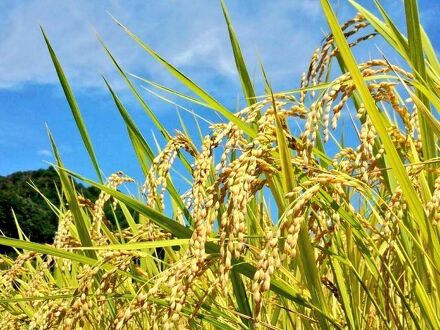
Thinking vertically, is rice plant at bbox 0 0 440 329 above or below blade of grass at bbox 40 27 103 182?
below

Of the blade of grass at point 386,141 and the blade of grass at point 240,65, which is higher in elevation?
the blade of grass at point 240,65

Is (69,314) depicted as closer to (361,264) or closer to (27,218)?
(361,264)

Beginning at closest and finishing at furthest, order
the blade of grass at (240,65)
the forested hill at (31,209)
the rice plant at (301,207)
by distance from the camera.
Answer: the rice plant at (301,207) < the blade of grass at (240,65) < the forested hill at (31,209)

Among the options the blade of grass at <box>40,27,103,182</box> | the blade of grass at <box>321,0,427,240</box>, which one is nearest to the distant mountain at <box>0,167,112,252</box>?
the blade of grass at <box>40,27,103,182</box>

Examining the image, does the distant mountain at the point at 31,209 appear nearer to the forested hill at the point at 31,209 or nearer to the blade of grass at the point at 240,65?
the forested hill at the point at 31,209

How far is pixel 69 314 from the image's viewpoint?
180 cm

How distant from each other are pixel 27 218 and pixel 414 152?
Result: 2043 cm

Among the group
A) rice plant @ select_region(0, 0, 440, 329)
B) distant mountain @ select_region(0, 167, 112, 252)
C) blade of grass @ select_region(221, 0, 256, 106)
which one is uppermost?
distant mountain @ select_region(0, 167, 112, 252)

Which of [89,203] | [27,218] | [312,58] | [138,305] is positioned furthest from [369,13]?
[27,218]

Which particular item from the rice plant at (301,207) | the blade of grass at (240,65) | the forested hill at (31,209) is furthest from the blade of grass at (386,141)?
the forested hill at (31,209)

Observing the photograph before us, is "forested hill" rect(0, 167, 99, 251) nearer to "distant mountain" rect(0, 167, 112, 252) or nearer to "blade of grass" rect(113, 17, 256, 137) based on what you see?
"distant mountain" rect(0, 167, 112, 252)

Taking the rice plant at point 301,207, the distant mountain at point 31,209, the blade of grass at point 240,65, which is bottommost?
the rice plant at point 301,207

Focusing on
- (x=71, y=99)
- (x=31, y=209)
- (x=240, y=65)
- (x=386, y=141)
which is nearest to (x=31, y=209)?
(x=31, y=209)

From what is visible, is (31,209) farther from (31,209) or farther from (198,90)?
(198,90)
